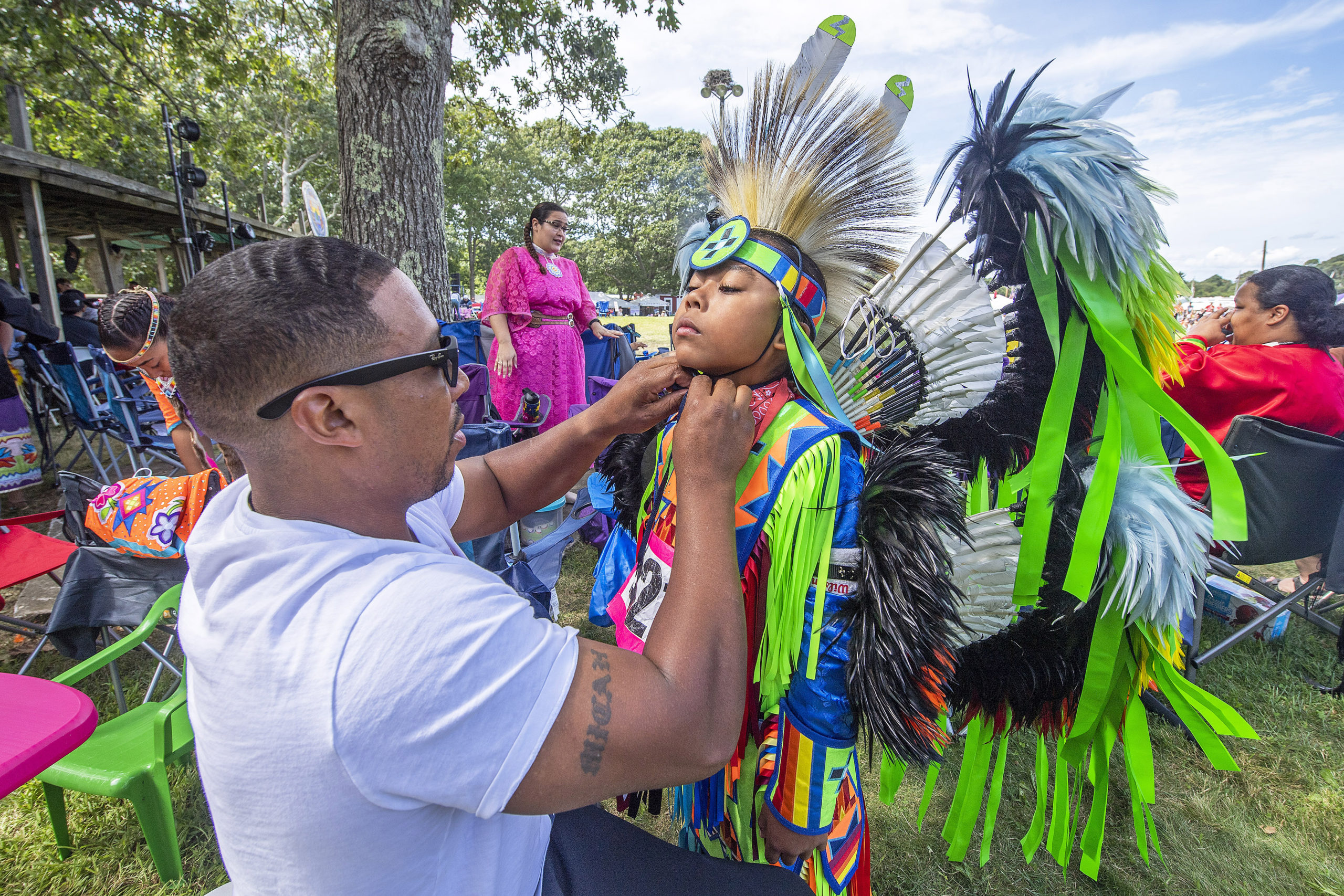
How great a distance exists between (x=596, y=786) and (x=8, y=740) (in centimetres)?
171

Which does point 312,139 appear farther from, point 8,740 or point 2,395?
point 8,740

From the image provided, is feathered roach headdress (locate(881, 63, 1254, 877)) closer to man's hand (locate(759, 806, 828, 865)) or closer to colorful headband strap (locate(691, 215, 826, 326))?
colorful headband strap (locate(691, 215, 826, 326))

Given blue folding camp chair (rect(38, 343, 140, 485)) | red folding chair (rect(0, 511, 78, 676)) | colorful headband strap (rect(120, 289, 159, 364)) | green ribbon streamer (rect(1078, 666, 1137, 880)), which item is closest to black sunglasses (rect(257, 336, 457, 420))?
green ribbon streamer (rect(1078, 666, 1137, 880))

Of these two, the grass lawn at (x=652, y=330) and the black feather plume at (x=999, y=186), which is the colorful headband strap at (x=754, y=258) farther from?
the grass lawn at (x=652, y=330)

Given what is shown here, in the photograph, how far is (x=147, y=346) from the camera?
3.07 meters

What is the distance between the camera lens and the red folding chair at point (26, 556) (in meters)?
2.71

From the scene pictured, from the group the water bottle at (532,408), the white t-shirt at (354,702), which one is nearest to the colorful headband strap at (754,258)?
the white t-shirt at (354,702)

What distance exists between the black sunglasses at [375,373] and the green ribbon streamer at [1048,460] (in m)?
1.16

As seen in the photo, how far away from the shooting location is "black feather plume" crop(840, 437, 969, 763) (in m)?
1.11

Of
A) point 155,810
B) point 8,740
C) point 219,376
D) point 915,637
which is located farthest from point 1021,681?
point 155,810

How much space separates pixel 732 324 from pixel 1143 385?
81cm

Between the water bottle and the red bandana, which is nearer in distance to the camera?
the red bandana

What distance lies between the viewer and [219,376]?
827 mm

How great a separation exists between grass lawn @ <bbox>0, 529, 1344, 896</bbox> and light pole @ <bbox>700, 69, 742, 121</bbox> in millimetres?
2467
